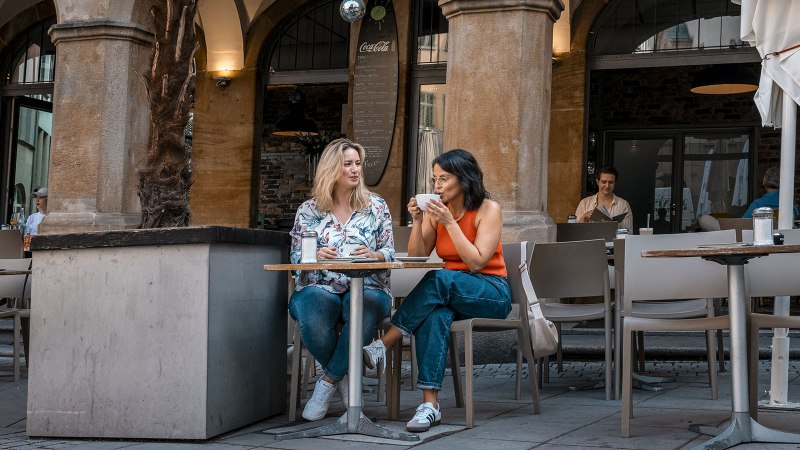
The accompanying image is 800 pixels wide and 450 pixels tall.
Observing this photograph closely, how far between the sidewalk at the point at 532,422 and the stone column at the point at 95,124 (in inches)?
130

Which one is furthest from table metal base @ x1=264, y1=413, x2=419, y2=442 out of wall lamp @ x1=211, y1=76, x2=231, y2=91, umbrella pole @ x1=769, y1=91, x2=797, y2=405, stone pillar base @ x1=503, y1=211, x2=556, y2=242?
wall lamp @ x1=211, y1=76, x2=231, y2=91

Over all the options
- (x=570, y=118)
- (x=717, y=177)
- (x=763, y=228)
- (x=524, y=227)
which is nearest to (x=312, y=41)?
(x=570, y=118)

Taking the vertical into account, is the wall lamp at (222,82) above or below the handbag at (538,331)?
above

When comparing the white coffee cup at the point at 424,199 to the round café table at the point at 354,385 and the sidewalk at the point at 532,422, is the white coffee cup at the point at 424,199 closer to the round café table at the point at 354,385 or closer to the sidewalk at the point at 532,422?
the round café table at the point at 354,385

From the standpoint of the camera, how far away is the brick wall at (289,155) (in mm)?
17266

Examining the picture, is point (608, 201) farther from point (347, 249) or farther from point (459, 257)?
point (347, 249)

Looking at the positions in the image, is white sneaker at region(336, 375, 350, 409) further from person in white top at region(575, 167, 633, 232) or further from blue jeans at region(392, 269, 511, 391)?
person in white top at region(575, 167, 633, 232)

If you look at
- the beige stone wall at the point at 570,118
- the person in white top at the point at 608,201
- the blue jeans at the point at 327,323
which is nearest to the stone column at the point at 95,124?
the person in white top at the point at 608,201

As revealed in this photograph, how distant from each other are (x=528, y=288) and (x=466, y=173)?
0.62 metres

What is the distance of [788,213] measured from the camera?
5.59 m

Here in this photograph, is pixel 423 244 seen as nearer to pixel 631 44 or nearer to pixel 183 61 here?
pixel 183 61

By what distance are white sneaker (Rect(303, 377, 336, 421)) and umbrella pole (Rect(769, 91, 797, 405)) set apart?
2.21 meters

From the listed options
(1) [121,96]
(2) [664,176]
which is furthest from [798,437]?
(2) [664,176]

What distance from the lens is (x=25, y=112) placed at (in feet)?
49.9
